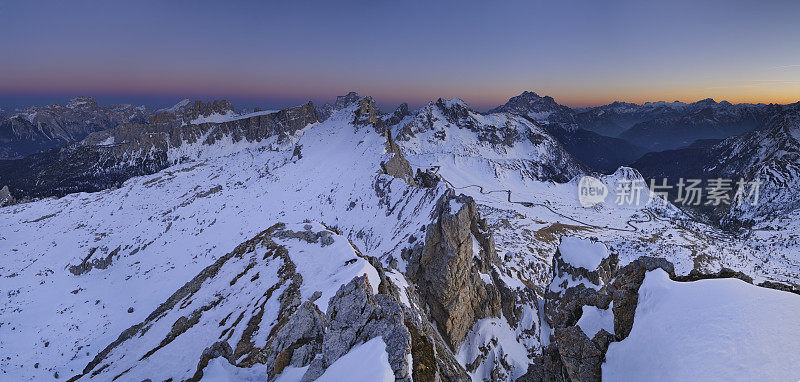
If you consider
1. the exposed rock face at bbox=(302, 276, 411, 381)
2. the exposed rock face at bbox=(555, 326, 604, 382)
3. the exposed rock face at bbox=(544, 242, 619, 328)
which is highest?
the exposed rock face at bbox=(302, 276, 411, 381)

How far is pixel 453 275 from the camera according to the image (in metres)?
47.2

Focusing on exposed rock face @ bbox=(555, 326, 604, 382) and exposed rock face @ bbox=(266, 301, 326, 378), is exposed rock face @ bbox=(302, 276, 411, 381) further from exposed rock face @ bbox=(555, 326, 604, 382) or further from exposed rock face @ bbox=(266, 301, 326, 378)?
exposed rock face @ bbox=(555, 326, 604, 382)

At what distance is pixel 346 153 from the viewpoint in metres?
129

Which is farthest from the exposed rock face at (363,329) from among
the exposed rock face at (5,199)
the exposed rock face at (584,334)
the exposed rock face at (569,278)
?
the exposed rock face at (5,199)

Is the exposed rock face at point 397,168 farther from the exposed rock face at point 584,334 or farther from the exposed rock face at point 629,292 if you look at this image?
the exposed rock face at point 629,292

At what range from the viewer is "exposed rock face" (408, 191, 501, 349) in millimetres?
46469

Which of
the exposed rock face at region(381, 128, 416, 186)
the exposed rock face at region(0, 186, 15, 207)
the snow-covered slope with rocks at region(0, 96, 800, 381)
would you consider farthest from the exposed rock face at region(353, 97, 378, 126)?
the exposed rock face at region(0, 186, 15, 207)

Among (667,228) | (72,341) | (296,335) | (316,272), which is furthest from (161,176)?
(667,228)

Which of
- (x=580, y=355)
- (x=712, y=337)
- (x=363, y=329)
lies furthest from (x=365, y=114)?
(x=712, y=337)

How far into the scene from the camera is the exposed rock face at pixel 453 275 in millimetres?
46469

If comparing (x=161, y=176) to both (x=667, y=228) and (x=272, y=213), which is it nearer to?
(x=272, y=213)

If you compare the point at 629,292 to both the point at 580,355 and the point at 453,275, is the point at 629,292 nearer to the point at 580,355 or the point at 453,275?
the point at 580,355

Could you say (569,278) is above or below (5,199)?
above

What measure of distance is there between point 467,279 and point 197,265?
60183 mm
